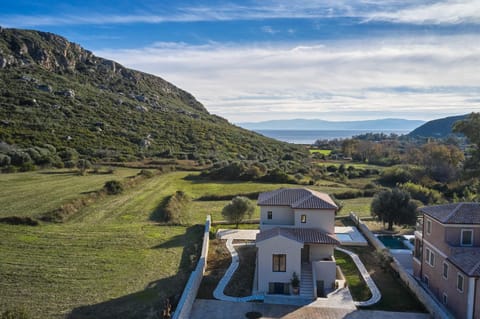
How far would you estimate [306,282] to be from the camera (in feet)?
59.6

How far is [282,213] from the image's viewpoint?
844 inches

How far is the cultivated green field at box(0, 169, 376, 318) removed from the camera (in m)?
15.5

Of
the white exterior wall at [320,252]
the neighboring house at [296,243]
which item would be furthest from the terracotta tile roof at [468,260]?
the white exterior wall at [320,252]

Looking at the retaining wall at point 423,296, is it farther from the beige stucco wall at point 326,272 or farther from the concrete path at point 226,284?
the concrete path at point 226,284

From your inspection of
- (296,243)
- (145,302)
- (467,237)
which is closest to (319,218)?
(296,243)

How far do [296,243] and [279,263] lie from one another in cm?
121

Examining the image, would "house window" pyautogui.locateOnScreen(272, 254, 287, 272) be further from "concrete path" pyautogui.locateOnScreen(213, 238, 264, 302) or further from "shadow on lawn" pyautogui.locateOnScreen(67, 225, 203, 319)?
"shadow on lawn" pyautogui.locateOnScreen(67, 225, 203, 319)

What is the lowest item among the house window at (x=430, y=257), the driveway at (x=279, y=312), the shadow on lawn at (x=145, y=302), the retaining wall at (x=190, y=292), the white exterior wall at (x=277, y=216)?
the driveway at (x=279, y=312)

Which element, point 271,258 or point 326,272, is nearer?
point 271,258

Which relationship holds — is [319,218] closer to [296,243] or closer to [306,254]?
[306,254]

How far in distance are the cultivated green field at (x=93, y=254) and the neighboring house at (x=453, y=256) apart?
11.2 metres

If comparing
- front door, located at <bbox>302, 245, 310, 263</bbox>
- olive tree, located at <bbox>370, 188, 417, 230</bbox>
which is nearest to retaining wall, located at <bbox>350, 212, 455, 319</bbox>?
front door, located at <bbox>302, 245, 310, 263</bbox>

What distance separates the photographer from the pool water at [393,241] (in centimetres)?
2626

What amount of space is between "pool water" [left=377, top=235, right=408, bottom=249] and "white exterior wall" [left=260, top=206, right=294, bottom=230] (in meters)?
8.81
